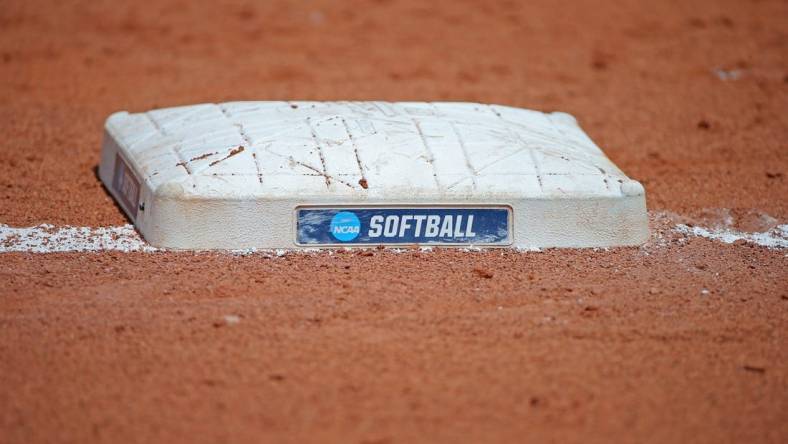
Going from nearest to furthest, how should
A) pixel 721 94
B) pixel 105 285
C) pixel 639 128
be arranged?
pixel 105 285
pixel 639 128
pixel 721 94

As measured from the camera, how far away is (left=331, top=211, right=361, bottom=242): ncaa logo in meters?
4.97

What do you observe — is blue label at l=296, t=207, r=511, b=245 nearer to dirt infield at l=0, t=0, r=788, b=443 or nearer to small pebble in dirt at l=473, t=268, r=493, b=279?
dirt infield at l=0, t=0, r=788, b=443

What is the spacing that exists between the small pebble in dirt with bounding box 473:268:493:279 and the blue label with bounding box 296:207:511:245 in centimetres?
24

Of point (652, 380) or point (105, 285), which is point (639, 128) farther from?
point (105, 285)

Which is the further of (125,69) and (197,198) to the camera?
(125,69)

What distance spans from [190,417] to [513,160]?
89.3 inches

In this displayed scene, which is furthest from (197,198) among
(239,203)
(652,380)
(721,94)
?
(721,94)

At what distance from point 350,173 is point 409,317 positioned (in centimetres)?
90

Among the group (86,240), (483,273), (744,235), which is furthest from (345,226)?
(744,235)

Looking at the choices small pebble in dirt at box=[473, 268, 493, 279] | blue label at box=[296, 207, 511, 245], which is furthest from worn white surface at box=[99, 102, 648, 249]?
small pebble in dirt at box=[473, 268, 493, 279]

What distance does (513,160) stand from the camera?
17.3ft

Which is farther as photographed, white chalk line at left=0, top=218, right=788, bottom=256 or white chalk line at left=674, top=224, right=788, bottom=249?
white chalk line at left=674, top=224, right=788, bottom=249

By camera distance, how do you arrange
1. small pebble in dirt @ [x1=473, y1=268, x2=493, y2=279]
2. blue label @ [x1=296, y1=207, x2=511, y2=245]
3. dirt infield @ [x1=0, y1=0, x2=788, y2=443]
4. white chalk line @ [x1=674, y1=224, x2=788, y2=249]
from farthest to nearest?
1. white chalk line @ [x1=674, y1=224, x2=788, y2=249]
2. blue label @ [x1=296, y1=207, x2=511, y2=245]
3. small pebble in dirt @ [x1=473, y1=268, x2=493, y2=279]
4. dirt infield @ [x1=0, y1=0, x2=788, y2=443]

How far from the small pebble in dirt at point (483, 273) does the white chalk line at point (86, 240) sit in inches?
8.8
